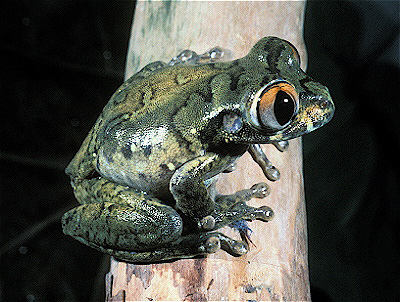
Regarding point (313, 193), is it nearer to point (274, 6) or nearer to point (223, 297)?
point (274, 6)

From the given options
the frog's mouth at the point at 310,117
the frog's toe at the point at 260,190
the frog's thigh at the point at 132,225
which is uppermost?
the frog's mouth at the point at 310,117

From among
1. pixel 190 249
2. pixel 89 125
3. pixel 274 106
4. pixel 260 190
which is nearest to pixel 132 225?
pixel 190 249

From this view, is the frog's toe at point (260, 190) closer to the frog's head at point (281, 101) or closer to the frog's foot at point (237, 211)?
the frog's foot at point (237, 211)

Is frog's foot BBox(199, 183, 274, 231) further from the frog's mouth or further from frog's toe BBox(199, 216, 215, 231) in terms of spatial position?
the frog's mouth

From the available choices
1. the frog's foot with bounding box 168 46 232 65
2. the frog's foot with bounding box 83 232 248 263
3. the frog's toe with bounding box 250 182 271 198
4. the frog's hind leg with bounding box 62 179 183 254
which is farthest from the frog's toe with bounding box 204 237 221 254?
the frog's foot with bounding box 168 46 232 65

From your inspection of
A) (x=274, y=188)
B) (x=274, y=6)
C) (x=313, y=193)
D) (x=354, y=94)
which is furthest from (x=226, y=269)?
(x=354, y=94)

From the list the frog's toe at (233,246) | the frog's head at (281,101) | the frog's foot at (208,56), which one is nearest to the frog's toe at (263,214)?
the frog's toe at (233,246)
